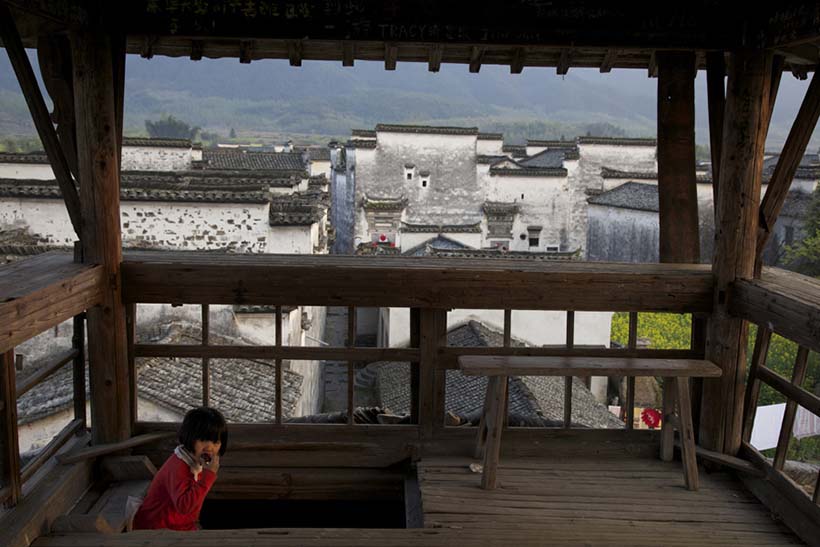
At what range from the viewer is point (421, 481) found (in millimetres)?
4590

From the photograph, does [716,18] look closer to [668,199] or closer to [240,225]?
[668,199]

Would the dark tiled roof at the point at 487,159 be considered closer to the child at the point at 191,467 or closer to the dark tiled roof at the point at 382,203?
the dark tiled roof at the point at 382,203

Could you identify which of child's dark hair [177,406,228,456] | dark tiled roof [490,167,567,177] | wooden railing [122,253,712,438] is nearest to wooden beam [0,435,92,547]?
wooden railing [122,253,712,438]

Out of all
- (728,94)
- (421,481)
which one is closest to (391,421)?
(421,481)

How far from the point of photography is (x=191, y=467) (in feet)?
12.0

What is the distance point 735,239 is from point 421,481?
2.34m

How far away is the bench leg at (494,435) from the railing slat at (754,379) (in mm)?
1481

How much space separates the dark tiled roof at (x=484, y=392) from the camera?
432 inches

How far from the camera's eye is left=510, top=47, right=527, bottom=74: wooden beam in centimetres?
500

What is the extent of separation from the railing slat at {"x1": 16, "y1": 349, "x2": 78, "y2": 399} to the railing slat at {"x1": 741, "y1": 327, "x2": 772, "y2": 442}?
3899 millimetres

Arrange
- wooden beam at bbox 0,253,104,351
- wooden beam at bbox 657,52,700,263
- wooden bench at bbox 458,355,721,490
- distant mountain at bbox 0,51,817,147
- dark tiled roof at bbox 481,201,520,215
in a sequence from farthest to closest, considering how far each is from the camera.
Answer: distant mountain at bbox 0,51,817,147 → dark tiled roof at bbox 481,201,520,215 → wooden beam at bbox 657,52,700,263 → wooden bench at bbox 458,355,721,490 → wooden beam at bbox 0,253,104,351

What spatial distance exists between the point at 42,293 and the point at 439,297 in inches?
86.6

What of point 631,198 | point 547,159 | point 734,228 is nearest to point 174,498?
point 734,228

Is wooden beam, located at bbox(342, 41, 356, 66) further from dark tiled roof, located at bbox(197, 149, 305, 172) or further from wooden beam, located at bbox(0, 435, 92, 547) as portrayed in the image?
dark tiled roof, located at bbox(197, 149, 305, 172)
